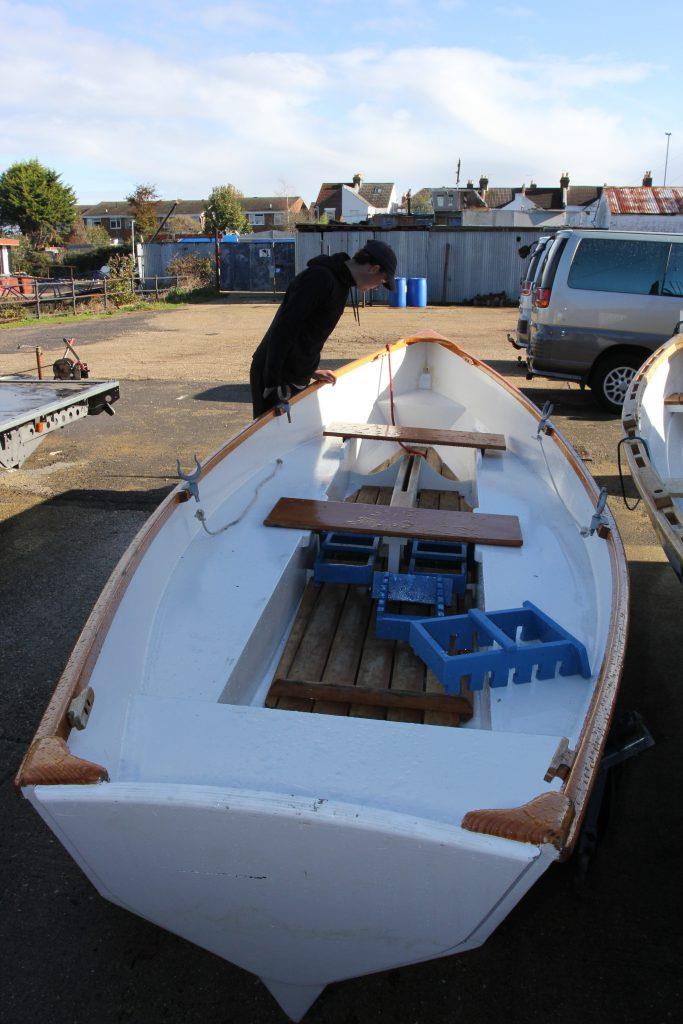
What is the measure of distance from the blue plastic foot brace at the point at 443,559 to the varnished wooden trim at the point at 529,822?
1.76 meters

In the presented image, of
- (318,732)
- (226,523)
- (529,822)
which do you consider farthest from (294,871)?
(226,523)

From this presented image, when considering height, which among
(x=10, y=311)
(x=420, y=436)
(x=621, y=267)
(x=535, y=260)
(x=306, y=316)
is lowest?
(x=420, y=436)

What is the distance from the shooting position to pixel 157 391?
10.9m

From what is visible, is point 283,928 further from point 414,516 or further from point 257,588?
point 414,516

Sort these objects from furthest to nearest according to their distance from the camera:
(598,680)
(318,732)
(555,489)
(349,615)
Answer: (555,489) → (349,615) → (598,680) → (318,732)

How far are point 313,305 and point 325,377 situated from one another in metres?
1.01

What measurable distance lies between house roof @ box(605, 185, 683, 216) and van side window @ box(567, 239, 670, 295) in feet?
A: 54.3

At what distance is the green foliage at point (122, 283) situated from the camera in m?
24.3

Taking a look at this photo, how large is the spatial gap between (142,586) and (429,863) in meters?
1.69

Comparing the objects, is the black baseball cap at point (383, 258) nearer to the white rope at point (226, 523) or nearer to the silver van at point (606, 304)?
the white rope at point (226, 523)

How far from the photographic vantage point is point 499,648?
8.57 ft

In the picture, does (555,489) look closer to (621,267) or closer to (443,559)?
(443,559)

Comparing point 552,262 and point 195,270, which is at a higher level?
point 195,270

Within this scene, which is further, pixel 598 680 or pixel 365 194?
pixel 365 194
